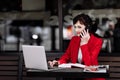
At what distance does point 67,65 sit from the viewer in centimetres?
407

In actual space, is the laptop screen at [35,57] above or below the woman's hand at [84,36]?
below

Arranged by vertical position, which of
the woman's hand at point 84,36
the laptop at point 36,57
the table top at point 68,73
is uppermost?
the woman's hand at point 84,36

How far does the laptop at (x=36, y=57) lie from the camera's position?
3.73 m

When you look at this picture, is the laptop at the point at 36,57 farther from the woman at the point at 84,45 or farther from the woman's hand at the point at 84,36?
the woman's hand at the point at 84,36

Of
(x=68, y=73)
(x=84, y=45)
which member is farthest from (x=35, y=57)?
(x=84, y=45)

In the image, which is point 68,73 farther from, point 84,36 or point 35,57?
point 84,36

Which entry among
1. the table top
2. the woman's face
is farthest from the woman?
the table top

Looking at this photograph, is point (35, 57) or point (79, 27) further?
point (79, 27)

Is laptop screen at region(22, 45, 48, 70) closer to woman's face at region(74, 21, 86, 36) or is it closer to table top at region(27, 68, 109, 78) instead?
table top at region(27, 68, 109, 78)

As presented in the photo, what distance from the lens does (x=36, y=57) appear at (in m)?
3.75

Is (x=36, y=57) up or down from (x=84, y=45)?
down

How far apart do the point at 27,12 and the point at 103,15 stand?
71.8 inches

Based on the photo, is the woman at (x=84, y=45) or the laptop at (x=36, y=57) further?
the woman at (x=84, y=45)

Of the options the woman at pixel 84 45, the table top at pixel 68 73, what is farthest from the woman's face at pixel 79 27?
the table top at pixel 68 73
